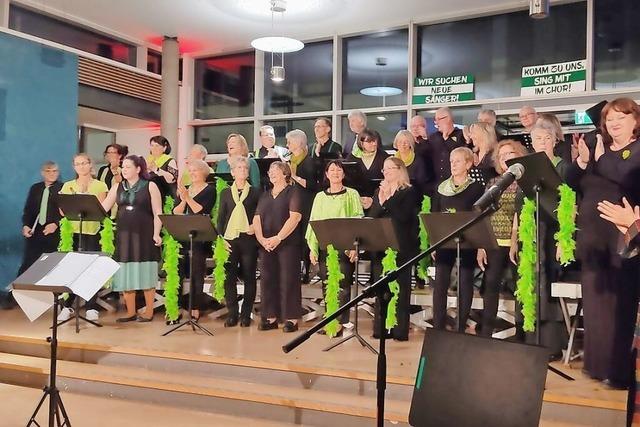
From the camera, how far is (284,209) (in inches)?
195

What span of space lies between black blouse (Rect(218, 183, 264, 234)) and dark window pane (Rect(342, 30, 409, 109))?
383cm

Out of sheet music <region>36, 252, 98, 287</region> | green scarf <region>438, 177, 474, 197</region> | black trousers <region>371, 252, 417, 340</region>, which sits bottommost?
black trousers <region>371, 252, 417, 340</region>

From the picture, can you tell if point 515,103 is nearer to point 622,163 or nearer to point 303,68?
point 303,68

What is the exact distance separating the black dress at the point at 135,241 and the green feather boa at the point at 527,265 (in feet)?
9.81

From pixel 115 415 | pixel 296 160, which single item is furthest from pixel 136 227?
pixel 115 415

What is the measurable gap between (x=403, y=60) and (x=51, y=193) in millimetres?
Result: 4625

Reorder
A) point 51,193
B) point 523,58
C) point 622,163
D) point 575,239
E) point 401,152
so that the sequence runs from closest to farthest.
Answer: point 622,163, point 575,239, point 401,152, point 51,193, point 523,58

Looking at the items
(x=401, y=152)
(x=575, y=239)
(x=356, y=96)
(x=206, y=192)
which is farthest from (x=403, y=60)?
(x=575, y=239)

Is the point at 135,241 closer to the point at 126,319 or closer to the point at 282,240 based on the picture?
the point at 126,319

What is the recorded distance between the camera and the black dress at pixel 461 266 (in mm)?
4211

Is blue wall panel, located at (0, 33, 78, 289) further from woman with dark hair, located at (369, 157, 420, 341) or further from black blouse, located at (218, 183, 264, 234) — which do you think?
woman with dark hair, located at (369, 157, 420, 341)

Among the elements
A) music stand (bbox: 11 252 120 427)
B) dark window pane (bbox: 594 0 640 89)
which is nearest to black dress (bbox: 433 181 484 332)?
music stand (bbox: 11 252 120 427)

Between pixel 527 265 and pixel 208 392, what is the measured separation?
201 centimetres

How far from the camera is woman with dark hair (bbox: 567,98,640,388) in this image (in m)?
3.06
